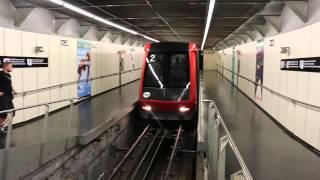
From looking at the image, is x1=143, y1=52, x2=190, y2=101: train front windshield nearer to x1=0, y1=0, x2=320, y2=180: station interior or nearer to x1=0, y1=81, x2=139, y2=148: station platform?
x1=0, y1=0, x2=320, y2=180: station interior

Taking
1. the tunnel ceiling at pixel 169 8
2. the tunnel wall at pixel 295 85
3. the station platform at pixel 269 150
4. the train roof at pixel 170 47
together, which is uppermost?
the tunnel ceiling at pixel 169 8

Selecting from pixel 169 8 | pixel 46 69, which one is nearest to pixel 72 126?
pixel 46 69

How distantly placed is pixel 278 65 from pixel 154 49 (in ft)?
12.4

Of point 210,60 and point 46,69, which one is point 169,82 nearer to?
point 46,69

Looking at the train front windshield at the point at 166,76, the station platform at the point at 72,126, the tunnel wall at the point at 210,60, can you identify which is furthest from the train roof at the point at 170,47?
the tunnel wall at the point at 210,60

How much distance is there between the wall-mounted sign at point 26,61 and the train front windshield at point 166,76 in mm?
3089

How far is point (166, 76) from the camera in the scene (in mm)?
9961

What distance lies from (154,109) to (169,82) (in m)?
0.92

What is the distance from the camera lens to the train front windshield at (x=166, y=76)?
9.81 m

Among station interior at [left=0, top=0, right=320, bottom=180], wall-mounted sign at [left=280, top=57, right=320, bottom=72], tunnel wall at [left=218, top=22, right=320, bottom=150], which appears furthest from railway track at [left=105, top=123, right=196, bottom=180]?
wall-mounted sign at [left=280, top=57, right=320, bottom=72]

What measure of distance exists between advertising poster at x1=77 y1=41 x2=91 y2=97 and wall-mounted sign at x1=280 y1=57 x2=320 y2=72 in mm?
7536

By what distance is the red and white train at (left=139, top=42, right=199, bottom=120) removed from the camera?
966 centimetres

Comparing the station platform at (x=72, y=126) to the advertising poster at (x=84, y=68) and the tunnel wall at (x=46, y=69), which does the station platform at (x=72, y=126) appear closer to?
the tunnel wall at (x=46, y=69)

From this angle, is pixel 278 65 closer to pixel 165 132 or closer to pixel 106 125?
pixel 165 132
